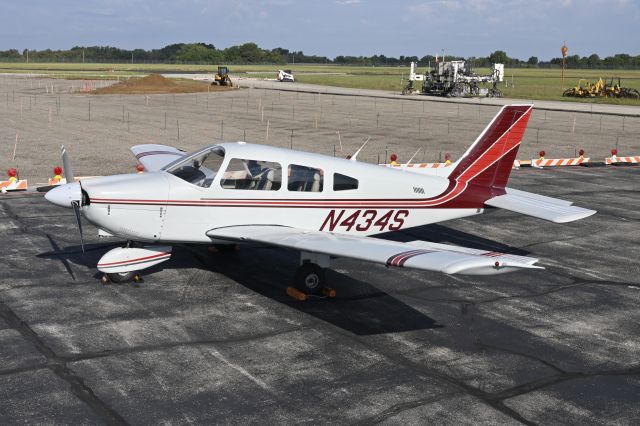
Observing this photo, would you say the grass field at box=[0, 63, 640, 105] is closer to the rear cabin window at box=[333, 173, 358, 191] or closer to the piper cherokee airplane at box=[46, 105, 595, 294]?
the piper cherokee airplane at box=[46, 105, 595, 294]

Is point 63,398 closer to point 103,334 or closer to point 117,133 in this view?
point 103,334

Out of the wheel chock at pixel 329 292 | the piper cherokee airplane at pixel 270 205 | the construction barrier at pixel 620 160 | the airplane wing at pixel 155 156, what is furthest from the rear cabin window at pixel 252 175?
the construction barrier at pixel 620 160

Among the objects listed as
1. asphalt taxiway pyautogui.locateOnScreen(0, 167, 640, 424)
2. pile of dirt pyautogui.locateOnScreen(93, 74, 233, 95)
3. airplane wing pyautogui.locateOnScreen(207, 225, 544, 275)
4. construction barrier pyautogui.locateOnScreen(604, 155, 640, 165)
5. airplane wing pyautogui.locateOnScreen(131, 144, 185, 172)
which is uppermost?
pile of dirt pyautogui.locateOnScreen(93, 74, 233, 95)

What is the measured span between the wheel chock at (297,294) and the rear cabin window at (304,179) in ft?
5.80

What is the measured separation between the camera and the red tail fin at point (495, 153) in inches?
564

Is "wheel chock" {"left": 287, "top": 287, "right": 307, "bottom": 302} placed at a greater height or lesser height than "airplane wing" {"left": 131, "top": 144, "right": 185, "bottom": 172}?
lesser

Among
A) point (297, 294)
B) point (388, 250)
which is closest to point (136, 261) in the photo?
point (297, 294)

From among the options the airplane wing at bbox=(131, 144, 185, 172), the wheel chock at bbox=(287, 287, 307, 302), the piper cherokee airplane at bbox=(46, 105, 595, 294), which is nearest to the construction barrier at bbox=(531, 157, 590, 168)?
the piper cherokee airplane at bbox=(46, 105, 595, 294)

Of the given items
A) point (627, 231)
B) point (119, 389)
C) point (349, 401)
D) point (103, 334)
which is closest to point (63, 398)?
point (119, 389)

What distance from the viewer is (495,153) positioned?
14.6 metres

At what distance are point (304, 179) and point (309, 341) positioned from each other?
11.3 feet

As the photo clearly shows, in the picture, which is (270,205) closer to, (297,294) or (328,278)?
(297,294)

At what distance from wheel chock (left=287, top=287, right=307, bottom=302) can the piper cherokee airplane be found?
0.10m

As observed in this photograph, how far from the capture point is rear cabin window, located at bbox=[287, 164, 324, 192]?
12.5 m
